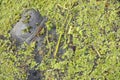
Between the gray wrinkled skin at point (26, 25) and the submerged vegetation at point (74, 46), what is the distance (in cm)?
5

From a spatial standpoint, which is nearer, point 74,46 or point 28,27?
point 74,46

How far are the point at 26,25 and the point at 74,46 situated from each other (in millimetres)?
385

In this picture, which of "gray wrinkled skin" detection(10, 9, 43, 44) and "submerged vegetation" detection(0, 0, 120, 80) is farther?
"gray wrinkled skin" detection(10, 9, 43, 44)

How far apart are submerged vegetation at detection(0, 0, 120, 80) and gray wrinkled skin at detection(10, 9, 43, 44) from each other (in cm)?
5

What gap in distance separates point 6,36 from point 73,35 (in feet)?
1.67

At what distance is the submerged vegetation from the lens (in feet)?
5.51

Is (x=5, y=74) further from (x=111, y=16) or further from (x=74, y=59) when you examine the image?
(x=111, y=16)

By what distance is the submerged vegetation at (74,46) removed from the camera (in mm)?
1680

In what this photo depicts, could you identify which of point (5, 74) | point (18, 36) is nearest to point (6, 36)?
point (18, 36)

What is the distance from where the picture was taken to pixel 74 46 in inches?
69.6

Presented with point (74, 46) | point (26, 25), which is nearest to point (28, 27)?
point (26, 25)

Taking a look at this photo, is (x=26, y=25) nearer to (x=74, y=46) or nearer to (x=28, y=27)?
(x=28, y=27)

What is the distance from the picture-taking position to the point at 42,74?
1802mm

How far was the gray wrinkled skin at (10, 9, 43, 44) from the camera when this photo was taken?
6.32 feet
